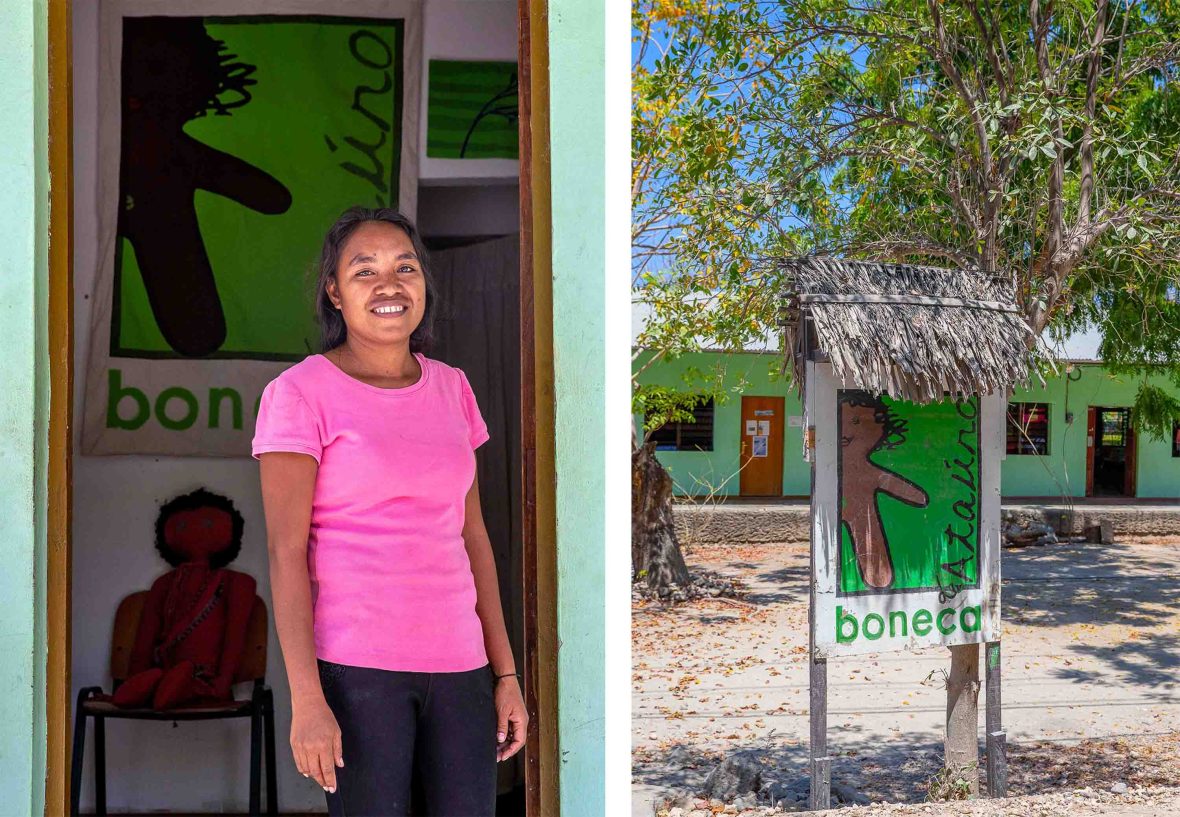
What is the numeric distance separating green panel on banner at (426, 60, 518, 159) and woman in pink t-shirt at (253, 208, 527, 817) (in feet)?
4.83

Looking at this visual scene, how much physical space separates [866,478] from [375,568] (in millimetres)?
3064

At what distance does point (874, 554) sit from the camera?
486 cm

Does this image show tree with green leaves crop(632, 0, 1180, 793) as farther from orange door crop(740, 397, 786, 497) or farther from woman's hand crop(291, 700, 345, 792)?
orange door crop(740, 397, 786, 497)

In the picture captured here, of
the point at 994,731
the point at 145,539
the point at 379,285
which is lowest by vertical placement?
the point at 994,731

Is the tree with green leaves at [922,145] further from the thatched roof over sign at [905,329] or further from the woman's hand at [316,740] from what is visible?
the woman's hand at [316,740]

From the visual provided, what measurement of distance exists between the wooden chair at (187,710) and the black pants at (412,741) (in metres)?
1.25

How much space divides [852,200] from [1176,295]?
402 cm

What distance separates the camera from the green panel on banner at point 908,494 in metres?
4.84

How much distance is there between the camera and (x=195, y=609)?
12.4ft

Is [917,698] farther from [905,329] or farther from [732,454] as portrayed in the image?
[732,454]

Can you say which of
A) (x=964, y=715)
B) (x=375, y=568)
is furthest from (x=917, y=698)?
(x=375, y=568)

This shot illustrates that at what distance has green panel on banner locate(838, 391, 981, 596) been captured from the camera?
4840 millimetres

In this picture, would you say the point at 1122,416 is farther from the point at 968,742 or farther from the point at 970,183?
the point at 968,742

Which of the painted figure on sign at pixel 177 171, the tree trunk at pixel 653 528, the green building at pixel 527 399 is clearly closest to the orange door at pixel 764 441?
the tree trunk at pixel 653 528
